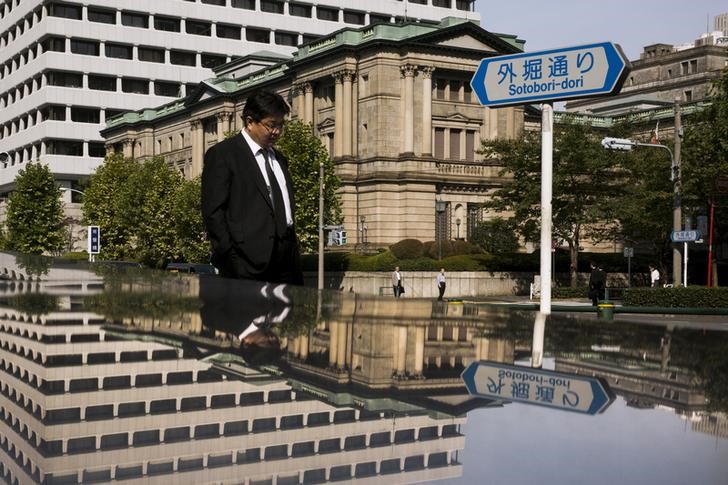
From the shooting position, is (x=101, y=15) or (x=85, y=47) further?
(x=101, y=15)

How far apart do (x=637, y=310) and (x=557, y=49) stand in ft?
66.0

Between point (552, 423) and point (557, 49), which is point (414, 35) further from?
point (552, 423)

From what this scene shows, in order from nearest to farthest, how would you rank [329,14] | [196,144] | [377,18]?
1. [196,144]
2. [329,14]
3. [377,18]

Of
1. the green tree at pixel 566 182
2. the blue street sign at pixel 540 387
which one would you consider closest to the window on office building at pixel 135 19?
the green tree at pixel 566 182

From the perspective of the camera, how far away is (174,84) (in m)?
105

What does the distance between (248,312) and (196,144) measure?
264ft

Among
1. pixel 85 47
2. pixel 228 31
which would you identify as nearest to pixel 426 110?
pixel 228 31

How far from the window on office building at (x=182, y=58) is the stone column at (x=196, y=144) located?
22.2 meters

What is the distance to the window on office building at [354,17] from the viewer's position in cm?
11069

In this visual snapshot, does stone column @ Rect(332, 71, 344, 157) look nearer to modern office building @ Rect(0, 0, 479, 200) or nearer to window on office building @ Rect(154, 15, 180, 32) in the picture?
modern office building @ Rect(0, 0, 479, 200)

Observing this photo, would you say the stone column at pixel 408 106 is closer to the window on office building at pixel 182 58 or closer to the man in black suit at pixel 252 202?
the window on office building at pixel 182 58

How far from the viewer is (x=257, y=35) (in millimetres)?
108000

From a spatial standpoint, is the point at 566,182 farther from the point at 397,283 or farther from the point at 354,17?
the point at 354,17

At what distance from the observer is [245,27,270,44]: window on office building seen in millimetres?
107500
